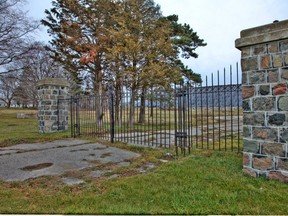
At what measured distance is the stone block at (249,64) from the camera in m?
3.37

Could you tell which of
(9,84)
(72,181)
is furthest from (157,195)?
(9,84)

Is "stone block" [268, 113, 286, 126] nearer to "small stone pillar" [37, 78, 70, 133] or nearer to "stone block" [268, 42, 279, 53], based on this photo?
"stone block" [268, 42, 279, 53]

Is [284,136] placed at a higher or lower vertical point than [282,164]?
higher

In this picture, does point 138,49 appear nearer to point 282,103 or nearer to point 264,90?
point 264,90

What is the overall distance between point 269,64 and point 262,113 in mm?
733

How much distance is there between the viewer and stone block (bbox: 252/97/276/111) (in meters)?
3.18

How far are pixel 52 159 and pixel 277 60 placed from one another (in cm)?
462

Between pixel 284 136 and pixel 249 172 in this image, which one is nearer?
pixel 284 136

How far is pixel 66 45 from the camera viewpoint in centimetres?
1302

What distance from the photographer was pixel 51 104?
9.09 metres

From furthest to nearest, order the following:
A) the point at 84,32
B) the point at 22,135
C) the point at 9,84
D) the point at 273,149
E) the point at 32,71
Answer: the point at 9,84
the point at 32,71
the point at 84,32
the point at 22,135
the point at 273,149

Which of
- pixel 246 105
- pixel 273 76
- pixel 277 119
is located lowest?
pixel 277 119

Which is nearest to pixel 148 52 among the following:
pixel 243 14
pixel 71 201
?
pixel 243 14

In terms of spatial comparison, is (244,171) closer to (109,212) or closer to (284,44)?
(284,44)
